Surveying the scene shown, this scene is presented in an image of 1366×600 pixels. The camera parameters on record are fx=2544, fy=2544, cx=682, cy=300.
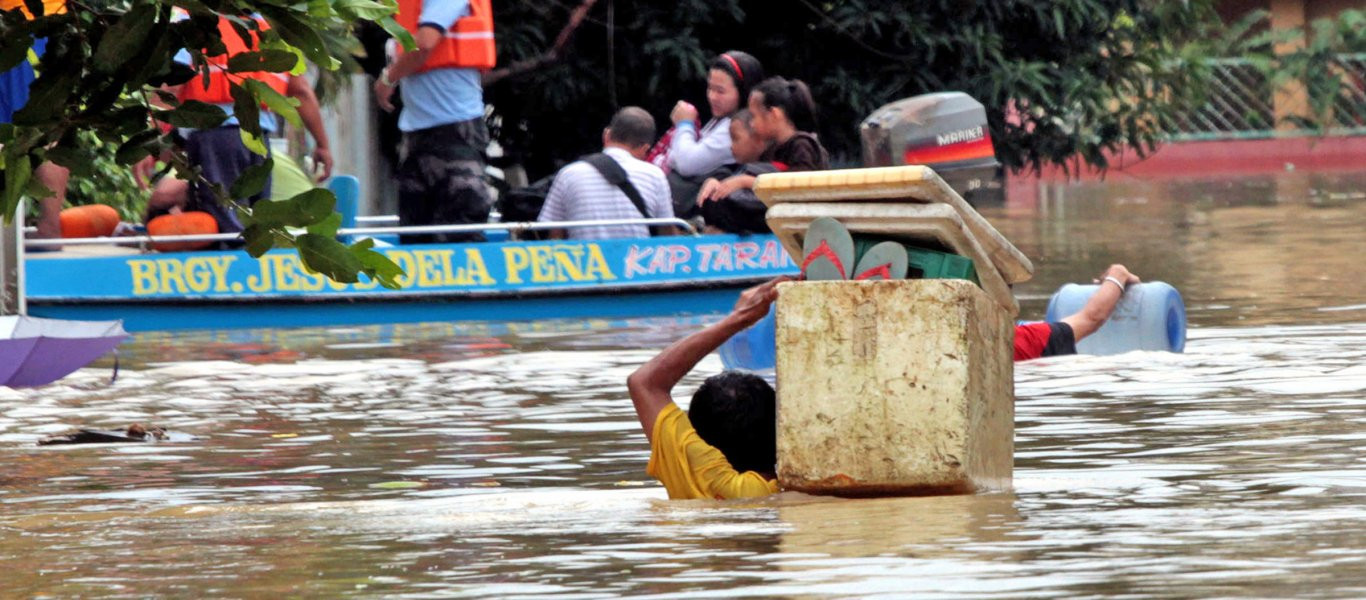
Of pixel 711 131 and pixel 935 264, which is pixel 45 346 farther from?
pixel 711 131

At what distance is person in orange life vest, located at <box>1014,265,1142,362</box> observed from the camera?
35.3 feet

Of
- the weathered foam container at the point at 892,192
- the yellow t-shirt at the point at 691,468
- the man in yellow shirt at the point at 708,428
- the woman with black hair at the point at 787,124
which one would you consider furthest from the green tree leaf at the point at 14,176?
the woman with black hair at the point at 787,124

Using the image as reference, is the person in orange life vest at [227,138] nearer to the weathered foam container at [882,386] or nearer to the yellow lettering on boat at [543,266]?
the yellow lettering on boat at [543,266]

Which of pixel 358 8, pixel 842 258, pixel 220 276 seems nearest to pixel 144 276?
pixel 220 276

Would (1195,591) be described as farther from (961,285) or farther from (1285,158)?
(1285,158)

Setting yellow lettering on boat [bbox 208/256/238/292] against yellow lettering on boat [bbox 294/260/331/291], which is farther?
yellow lettering on boat [bbox 294/260/331/291]

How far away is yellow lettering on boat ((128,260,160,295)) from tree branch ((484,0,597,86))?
4.58m

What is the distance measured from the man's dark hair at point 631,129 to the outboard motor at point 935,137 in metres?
1.65

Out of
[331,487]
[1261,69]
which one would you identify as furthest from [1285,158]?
[331,487]

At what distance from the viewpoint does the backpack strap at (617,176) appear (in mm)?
14102

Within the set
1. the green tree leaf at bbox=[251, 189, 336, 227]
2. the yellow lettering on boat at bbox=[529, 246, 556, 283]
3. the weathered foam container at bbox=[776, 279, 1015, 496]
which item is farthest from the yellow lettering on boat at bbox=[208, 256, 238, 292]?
the weathered foam container at bbox=[776, 279, 1015, 496]

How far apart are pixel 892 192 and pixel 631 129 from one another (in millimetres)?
7800

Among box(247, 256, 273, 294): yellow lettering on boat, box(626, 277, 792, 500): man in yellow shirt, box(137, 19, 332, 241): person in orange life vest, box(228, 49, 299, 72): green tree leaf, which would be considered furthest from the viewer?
box(247, 256, 273, 294): yellow lettering on boat

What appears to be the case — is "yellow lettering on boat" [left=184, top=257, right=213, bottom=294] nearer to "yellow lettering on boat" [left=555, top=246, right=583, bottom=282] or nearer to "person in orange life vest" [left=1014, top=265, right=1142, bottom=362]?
"yellow lettering on boat" [left=555, top=246, right=583, bottom=282]
